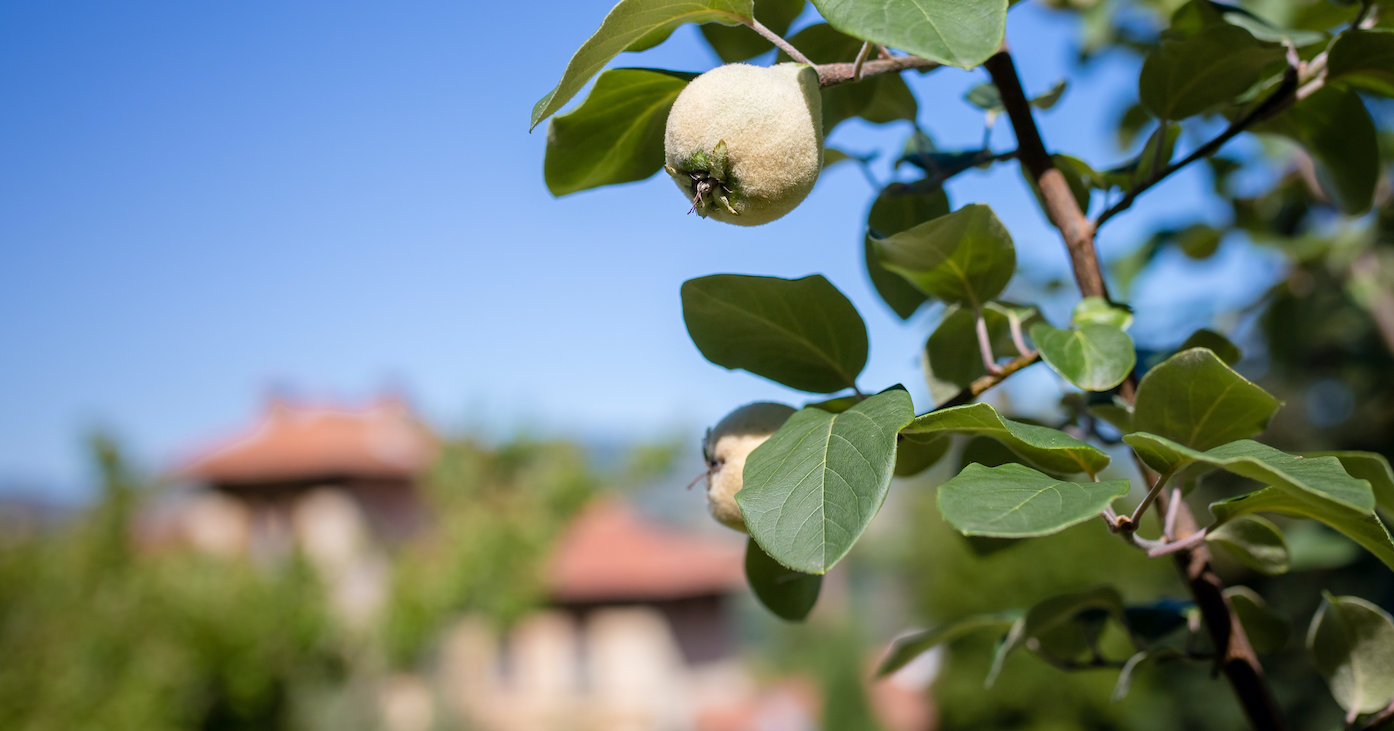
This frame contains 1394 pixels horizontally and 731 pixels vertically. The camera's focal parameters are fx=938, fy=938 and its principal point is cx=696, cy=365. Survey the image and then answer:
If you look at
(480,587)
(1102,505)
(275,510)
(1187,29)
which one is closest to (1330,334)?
(1187,29)

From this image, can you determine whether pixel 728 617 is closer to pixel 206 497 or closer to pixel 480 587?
pixel 480 587

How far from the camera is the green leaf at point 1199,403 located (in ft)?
1.89

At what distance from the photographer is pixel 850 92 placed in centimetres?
77

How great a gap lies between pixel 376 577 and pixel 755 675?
34.7 ft

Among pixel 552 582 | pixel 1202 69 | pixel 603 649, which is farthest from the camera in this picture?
pixel 603 649

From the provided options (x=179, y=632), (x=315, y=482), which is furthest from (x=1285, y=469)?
(x=315, y=482)

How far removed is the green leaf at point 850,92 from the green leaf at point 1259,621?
0.50 meters

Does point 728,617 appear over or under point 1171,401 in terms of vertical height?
under

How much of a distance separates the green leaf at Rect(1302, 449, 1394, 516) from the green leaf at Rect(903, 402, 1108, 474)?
12 cm

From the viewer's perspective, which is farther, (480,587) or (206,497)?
(206,497)

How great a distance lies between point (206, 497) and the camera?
46.8ft

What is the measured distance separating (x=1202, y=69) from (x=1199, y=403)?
309 mm

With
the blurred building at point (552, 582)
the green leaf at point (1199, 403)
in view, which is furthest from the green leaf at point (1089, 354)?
the blurred building at point (552, 582)

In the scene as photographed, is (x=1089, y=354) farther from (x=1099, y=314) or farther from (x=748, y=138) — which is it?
(x=748, y=138)
